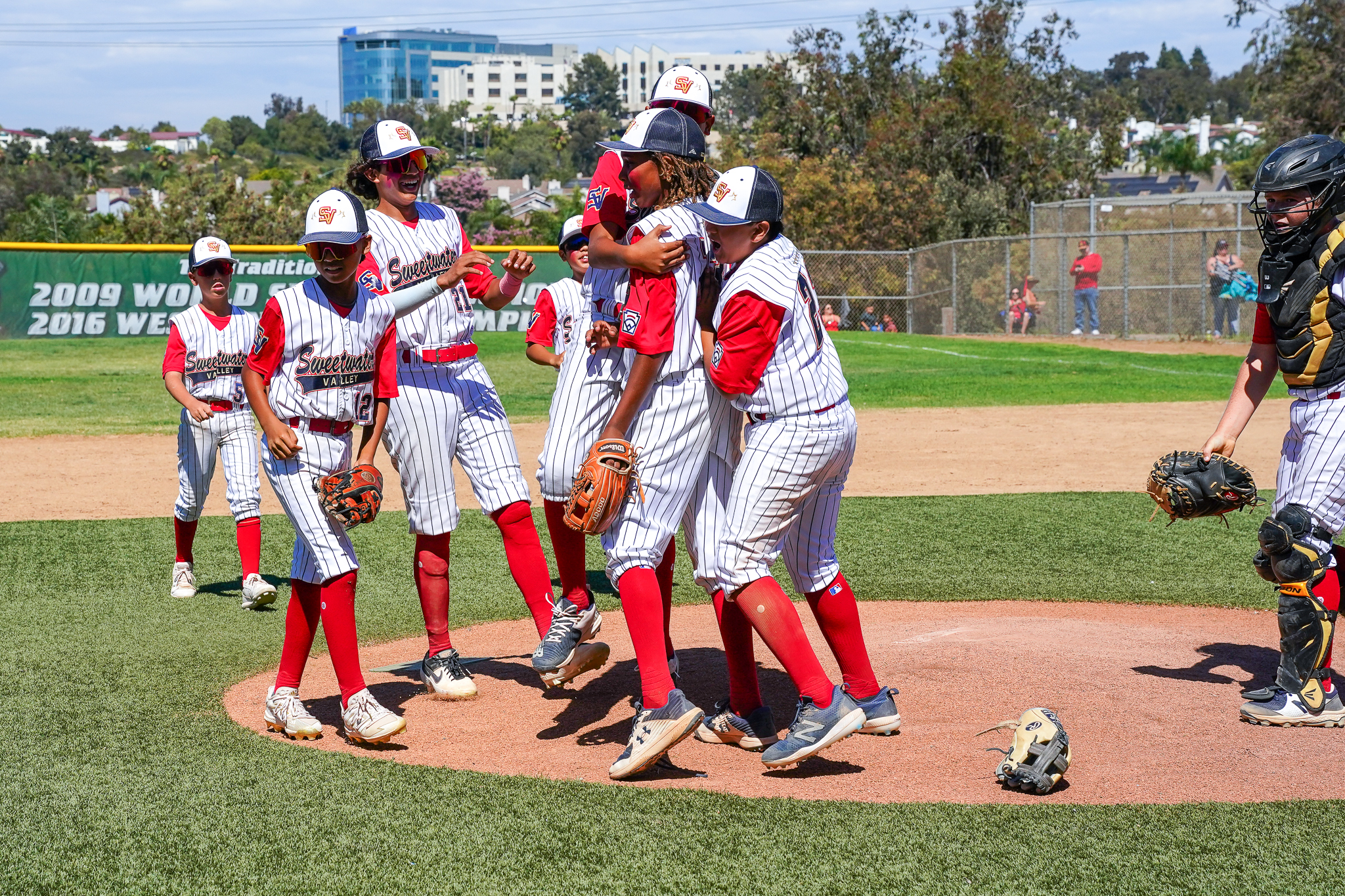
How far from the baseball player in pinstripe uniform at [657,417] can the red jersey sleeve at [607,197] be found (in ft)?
0.68

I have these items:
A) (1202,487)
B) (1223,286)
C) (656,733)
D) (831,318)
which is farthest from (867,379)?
(656,733)

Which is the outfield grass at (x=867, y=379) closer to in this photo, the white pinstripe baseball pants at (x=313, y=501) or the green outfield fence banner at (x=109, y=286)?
the green outfield fence banner at (x=109, y=286)

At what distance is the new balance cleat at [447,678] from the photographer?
Answer: 5125 mm

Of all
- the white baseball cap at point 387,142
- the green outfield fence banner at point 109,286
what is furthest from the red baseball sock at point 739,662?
the green outfield fence banner at point 109,286

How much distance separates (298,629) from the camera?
4676mm

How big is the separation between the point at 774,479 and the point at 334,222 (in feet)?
5.80

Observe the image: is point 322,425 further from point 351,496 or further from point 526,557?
point 526,557

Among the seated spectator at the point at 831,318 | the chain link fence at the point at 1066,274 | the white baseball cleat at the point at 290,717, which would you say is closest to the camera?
the white baseball cleat at the point at 290,717

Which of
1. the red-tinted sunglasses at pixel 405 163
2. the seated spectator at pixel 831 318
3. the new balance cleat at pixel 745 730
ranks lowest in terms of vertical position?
the new balance cleat at pixel 745 730

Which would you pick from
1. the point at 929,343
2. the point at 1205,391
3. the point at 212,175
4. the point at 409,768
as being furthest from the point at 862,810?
the point at 212,175

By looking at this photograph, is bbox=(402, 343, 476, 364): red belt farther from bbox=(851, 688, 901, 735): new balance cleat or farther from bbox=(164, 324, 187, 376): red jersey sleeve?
bbox=(164, 324, 187, 376): red jersey sleeve

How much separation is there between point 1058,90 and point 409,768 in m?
37.7

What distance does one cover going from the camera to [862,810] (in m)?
3.69

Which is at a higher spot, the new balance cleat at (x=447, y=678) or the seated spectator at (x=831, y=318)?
the seated spectator at (x=831, y=318)
